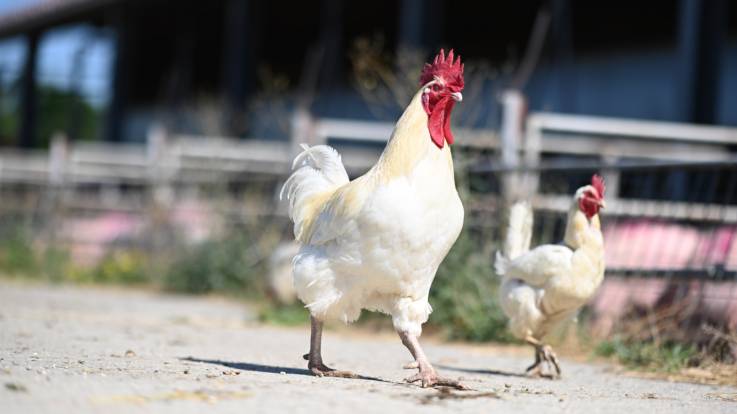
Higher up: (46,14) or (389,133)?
(46,14)

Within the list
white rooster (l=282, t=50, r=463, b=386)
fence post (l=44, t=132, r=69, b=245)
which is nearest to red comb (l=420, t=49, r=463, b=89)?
white rooster (l=282, t=50, r=463, b=386)

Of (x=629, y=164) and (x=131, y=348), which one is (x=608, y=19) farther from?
(x=131, y=348)

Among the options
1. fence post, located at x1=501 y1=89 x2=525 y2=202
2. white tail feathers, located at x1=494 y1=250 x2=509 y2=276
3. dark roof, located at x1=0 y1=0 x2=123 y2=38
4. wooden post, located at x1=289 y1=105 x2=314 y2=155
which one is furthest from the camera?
dark roof, located at x1=0 y1=0 x2=123 y2=38

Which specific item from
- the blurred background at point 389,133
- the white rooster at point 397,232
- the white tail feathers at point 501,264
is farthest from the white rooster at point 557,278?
the white rooster at point 397,232

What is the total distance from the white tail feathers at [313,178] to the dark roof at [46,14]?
20.0 metres

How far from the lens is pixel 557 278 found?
6.86m

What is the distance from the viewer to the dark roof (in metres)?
26.2

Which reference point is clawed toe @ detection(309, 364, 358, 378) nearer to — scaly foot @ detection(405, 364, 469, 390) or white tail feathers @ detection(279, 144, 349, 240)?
scaly foot @ detection(405, 364, 469, 390)

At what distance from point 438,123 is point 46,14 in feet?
81.5

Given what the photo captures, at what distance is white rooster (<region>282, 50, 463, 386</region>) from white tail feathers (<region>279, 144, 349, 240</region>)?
0.41 metres

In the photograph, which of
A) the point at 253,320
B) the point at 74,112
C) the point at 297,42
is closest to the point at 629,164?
the point at 253,320

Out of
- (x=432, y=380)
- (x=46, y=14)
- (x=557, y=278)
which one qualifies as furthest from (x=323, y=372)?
(x=46, y=14)

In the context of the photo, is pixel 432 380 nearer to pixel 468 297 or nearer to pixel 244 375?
pixel 244 375

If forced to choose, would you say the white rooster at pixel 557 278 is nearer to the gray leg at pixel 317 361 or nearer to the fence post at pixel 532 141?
the gray leg at pixel 317 361
